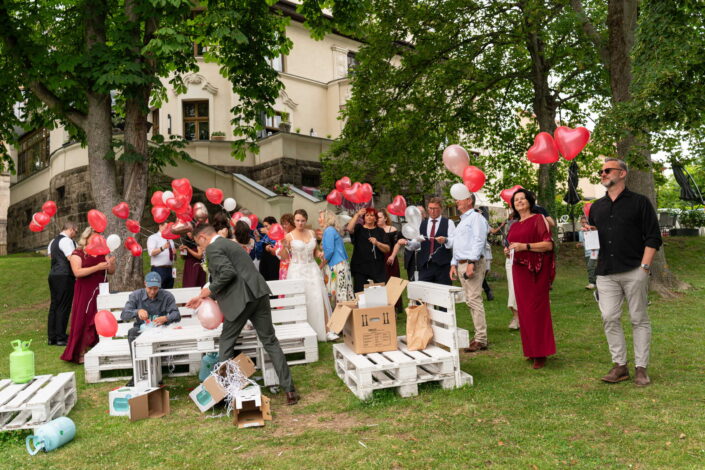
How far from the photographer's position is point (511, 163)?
827 inches

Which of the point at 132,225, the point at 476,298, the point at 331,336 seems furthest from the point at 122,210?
the point at 476,298

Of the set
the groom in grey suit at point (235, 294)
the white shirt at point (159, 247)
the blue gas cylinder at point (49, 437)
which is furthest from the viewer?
the white shirt at point (159, 247)

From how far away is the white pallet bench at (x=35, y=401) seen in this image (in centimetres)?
442

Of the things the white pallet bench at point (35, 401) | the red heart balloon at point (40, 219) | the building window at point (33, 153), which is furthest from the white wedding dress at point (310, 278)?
the building window at point (33, 153)

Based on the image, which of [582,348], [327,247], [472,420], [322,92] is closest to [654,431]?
[472,420]

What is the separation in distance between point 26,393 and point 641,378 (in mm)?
5839

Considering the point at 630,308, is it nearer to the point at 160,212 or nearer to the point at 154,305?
the point at 154,305

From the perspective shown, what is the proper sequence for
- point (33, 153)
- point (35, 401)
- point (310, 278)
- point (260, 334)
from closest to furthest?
point (35, 401)
point (260, 334)
point (310, 278)
point (33, 153)

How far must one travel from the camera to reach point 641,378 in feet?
16.4

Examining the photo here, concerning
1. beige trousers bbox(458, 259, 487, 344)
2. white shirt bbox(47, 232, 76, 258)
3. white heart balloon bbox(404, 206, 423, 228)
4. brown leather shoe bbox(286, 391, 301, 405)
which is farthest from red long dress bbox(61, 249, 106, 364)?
beige trousers bbox(458, 259, 487, 344)

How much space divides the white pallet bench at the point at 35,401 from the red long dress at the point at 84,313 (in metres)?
1.92

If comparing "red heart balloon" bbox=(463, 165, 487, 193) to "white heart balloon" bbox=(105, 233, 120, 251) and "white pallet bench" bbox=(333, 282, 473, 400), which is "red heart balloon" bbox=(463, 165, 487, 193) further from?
"white heart balloon" bbox=(105, 233, 120, 251)

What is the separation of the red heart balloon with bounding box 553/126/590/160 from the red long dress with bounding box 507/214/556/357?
78 centimetres

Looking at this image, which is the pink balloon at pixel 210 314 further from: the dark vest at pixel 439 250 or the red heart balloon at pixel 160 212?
the red heart balloon at pixel 160 212
